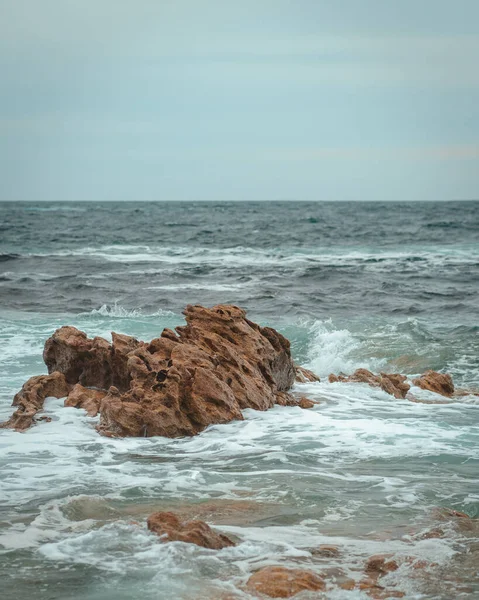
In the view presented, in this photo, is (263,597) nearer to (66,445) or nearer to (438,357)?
(66,445)

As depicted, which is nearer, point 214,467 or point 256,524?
point 256,524

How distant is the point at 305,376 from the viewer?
14891 millimetres

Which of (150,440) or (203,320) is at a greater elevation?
(203,320)

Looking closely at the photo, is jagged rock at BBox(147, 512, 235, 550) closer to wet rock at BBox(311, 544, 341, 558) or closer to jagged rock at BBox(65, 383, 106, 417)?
wet rock at BBox(311, 544, 341, 558)

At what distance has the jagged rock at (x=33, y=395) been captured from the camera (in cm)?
1119

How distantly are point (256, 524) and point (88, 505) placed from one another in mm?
1819

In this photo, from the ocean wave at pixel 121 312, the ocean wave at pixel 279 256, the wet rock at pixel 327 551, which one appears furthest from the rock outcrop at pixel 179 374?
the ocean wave at pixel 279 256

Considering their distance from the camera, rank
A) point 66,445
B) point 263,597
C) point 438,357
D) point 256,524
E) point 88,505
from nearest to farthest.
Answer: point 263,597 < point 256,524 < point 88,505 < point 66,445 < point 438,357

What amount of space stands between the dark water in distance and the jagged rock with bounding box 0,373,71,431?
11097 mm

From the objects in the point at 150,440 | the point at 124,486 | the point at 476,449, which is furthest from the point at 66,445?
the point at 476,449

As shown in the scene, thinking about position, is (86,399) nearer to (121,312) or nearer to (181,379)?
(181,379)

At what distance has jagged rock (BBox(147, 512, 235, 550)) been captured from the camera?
7004 millimetres

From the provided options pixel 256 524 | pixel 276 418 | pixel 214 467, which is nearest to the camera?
pixel 256 524

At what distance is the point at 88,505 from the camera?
816 centimetres
